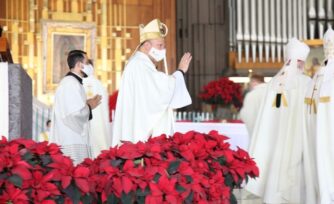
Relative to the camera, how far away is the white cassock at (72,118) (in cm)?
595

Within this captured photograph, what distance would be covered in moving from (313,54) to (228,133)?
94.7 inches

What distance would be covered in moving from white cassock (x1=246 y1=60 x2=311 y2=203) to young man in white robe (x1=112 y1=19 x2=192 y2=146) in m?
1.79

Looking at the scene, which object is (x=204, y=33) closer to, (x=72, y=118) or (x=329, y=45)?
(x=329, y=45)

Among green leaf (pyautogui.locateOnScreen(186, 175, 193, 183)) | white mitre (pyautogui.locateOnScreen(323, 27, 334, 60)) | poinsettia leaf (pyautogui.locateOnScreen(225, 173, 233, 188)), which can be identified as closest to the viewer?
green leaf (pyautogui.locateOnScreen(186, 175, 193, 183))

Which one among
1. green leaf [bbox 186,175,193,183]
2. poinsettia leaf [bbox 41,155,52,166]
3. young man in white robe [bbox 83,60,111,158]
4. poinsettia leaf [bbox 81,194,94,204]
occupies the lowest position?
young man in white robe [bbox 83,60,111,158]

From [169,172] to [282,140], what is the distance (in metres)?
3.83

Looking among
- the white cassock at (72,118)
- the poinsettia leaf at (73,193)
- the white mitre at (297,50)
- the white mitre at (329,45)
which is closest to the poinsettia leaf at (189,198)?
the poinsettia leaf at (73,193)

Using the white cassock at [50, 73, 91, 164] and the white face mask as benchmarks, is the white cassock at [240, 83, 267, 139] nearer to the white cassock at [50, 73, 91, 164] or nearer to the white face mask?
the white face mask

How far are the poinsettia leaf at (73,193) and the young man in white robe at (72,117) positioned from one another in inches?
116

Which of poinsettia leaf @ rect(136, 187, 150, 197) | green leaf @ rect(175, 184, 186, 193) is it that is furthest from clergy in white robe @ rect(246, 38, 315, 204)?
poinsettia leaf @ rect(136, 187, 150, 197)

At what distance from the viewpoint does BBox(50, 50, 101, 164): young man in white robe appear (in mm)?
5945

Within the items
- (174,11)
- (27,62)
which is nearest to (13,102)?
(27,62)

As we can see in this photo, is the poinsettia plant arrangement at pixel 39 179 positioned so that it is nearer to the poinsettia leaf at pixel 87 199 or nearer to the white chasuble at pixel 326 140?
the poinsettia leaf at pixel 87 199

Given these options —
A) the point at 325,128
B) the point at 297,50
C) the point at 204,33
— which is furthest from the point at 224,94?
the point at 325,128
